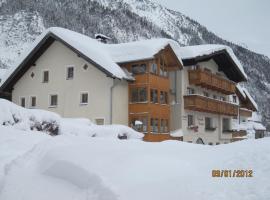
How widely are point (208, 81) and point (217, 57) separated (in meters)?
4.84

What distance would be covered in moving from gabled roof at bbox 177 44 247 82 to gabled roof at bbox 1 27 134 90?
668cm

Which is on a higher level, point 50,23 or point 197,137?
point 50,23

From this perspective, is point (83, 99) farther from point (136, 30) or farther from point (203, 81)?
point (136, 30)

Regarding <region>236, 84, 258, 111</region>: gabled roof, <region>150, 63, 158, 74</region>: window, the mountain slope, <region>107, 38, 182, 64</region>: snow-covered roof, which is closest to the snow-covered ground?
<region>107, 38, 182, 64</region>: snow-covered roof

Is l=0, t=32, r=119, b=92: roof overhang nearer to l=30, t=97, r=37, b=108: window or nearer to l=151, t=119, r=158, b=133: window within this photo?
l=30, t=97, r=37, b=108: window

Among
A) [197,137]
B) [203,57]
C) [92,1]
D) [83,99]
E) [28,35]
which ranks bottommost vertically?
[197,137]

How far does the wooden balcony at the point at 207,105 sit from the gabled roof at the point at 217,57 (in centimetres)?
297

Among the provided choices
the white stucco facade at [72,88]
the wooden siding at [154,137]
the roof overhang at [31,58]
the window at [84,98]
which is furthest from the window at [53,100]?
the wooden siding at [154,137]

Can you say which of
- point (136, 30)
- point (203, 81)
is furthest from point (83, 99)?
point (136, 30)

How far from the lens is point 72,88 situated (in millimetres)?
32406

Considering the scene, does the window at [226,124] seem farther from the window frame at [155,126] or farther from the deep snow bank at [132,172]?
the deep snow bank at [132,172]

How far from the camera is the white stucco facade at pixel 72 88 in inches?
1219

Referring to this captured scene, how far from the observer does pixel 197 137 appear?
1475 inches

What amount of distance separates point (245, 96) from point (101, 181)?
45.0 meters
